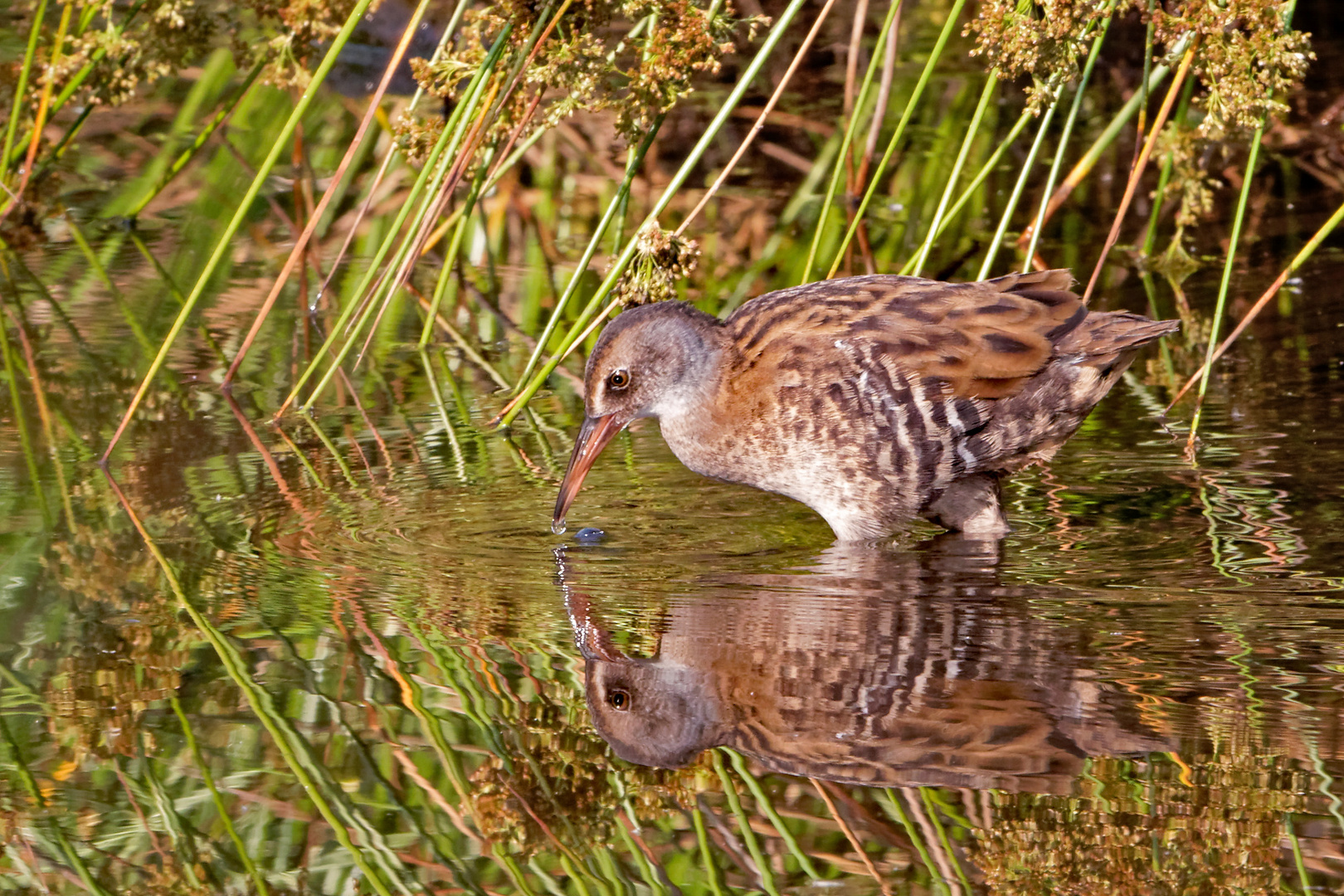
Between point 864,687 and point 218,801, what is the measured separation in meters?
1.29

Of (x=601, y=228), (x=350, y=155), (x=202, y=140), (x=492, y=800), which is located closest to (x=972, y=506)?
(x=601, y=228)

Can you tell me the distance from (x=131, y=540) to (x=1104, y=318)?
265 cm

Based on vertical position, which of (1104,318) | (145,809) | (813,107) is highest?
(813,107)

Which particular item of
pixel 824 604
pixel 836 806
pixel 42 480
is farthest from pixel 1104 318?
pixel 42 480

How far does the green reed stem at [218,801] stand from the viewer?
2938 mm

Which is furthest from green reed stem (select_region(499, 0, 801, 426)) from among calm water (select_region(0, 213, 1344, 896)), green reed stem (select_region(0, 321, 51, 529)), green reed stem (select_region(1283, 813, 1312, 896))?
green reed stem (select_region(1283, 813, 1312, 896))

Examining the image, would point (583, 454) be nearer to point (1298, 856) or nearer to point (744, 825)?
point (744, 825)

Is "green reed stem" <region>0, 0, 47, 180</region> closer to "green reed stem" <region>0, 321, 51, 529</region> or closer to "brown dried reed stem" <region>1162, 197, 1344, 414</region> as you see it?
"green reed stem" <region>0, 321, 51, 529</region>

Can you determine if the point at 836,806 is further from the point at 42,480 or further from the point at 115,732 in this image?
the point at 42,480

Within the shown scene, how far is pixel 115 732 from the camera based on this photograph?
3408 mm

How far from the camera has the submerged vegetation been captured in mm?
3014

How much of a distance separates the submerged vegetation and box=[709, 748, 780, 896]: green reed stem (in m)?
0.02

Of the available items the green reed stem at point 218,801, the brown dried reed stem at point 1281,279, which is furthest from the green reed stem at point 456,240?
the brown dried reed stem at point 1281,279

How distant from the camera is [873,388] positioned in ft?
15.2
